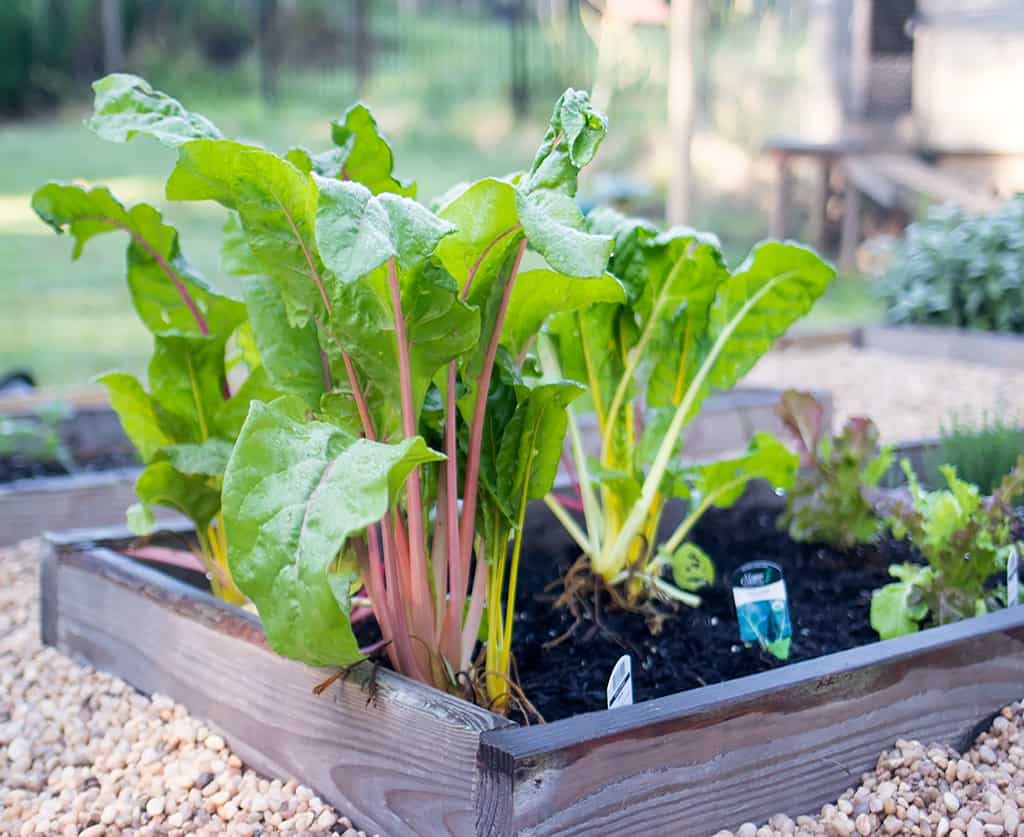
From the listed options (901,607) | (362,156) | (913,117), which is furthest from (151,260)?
(913,117)

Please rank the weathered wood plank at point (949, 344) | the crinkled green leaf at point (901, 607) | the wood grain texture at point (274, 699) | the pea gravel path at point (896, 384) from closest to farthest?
the wood grain texture at point (274, 699) → the crinkled green leaf at point (901, 607) → the pea gravel path at point (896, 384) → the weathered wood plank at point (949, 344)

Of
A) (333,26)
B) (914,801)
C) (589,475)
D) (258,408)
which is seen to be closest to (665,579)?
(589,475)

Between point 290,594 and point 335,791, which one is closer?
point 290,594

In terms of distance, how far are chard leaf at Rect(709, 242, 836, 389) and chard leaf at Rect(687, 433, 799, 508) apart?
137mm

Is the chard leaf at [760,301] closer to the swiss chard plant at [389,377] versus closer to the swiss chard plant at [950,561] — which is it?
the swiss chard plant at [950,561]

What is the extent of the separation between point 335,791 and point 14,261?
26.7ft

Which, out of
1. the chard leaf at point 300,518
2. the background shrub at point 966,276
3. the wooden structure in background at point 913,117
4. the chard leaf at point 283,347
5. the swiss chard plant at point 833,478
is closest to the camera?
the chard leaf at point 300,518

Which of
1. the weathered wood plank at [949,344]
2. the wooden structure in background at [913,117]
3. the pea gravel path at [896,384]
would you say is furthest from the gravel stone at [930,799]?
the wooden structure in background at [913,117]

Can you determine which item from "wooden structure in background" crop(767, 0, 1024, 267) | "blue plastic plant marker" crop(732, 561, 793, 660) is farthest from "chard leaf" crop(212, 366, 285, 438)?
"wooden structure in background" crop(767, 0, 1024, 267)

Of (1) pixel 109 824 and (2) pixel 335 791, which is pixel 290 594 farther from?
(1) pixel 109 824

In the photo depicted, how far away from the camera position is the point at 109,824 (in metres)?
1.74

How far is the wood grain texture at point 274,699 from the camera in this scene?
59.9 inches

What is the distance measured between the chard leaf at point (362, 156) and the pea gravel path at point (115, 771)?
921 mm

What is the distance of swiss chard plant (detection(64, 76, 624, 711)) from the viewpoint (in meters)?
1.38
